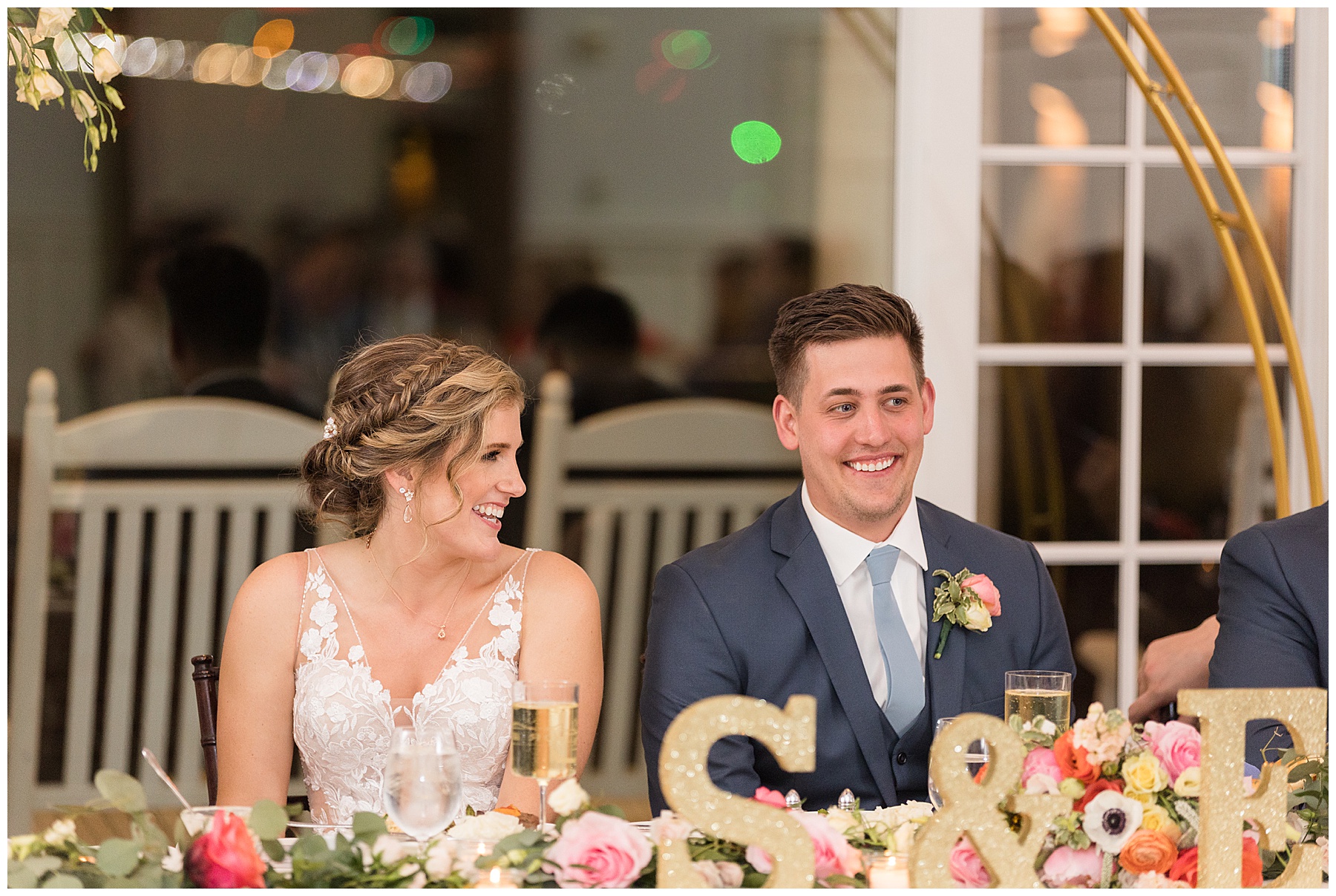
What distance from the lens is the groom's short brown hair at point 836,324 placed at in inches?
82.0

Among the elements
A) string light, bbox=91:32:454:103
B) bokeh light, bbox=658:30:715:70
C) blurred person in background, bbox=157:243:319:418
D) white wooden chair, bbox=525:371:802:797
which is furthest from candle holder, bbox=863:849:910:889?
string light, bbox=91:32:454:103

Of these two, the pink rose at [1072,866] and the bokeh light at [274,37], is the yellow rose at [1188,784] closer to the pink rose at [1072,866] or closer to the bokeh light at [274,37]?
the pink rose at [1072,866]

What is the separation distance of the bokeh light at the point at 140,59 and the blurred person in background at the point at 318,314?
821 millimetres

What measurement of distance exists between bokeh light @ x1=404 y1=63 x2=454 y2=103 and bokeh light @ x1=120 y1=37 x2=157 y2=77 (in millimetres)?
886

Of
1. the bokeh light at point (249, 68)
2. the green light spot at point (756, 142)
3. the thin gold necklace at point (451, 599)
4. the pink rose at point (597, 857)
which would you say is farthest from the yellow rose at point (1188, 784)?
the bokeh light at point (249, 68)

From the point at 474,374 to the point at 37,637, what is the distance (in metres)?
2.26

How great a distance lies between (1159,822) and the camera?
120 centimetres

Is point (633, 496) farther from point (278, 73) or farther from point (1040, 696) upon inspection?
point (1040, 696)

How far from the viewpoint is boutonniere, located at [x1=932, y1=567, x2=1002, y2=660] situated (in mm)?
2021

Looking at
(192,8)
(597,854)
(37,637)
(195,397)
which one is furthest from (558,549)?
(597,854)

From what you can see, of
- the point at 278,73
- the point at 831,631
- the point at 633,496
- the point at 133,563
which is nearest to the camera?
the point at 831,631

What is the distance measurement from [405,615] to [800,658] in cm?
64

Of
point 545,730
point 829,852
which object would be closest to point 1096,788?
point 829,852

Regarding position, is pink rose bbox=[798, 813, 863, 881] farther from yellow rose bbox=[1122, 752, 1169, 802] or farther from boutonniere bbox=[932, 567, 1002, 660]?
boutonniere bbox=[932, 567, 1002, 660]
